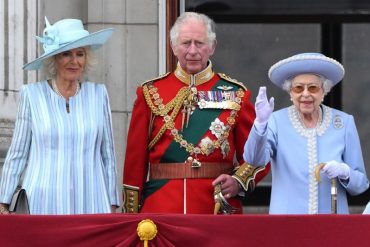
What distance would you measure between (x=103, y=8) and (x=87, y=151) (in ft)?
8.81

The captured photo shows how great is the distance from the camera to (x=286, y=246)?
25.6 feet

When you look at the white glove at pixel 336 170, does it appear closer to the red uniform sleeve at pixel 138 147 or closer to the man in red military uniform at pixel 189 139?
the man in red military uniform at pixel 189 139

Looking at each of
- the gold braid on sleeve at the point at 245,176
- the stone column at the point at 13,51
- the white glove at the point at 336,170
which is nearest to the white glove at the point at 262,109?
the white glove at the point at 336,170

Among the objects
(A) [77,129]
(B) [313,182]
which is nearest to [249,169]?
(B) [313,182]

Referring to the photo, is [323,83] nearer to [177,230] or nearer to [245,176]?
[245,176]

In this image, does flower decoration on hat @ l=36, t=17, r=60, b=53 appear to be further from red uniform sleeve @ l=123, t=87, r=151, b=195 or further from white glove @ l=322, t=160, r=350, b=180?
white glove @ l=322, t=160, r=350, b=180

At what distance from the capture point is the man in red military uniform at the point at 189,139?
877 centimetres

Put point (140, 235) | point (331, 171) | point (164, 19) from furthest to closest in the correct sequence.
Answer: point (164, 19)
point (331, 171)
point (140, 235)

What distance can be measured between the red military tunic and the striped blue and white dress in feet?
1.00

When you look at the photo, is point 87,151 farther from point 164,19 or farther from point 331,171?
point 164,19

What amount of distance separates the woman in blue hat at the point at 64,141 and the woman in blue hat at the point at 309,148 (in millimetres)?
761

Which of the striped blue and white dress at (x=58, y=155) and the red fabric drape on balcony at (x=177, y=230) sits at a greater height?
the striped blue and white dress at (x=58, y=155)

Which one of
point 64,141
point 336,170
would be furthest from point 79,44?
point 336,170

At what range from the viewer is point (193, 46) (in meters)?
8.73
